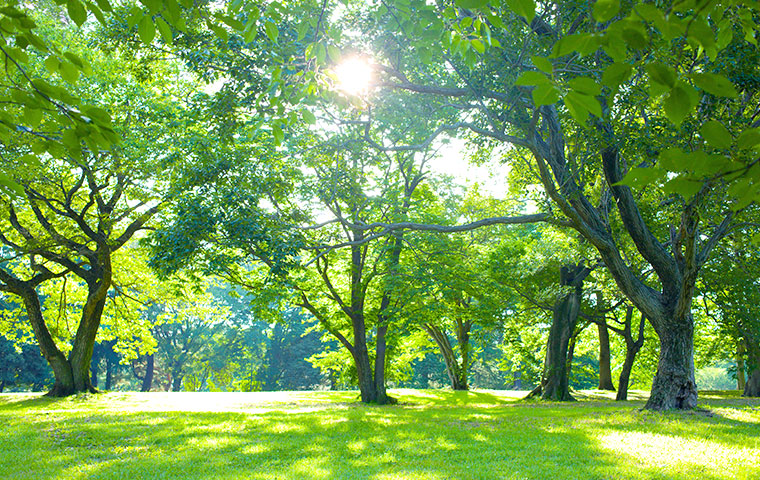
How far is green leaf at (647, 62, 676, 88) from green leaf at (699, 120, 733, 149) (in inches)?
6.3

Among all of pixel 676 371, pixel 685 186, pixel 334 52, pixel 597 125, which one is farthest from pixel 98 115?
pixel 676 371

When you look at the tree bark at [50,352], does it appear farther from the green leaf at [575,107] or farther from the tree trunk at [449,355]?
the green leaf at [575,107]

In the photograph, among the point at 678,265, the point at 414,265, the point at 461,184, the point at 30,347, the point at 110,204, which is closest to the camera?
the point at 678,265

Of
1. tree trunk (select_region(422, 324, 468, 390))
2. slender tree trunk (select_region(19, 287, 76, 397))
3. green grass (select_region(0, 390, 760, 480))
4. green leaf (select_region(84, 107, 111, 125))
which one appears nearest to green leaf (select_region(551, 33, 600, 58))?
green leaf (select_region(84, 107, 111, 125))

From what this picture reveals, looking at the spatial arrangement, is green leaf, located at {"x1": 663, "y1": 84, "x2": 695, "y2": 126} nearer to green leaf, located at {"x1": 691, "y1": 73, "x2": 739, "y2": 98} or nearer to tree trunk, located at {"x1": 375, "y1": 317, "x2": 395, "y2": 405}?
green leaf, located at {"x1": 691, "y1": 73, "x2": 739, "y2": 98}

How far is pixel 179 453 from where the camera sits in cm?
695

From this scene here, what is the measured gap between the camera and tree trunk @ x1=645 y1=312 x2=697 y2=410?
10.3m

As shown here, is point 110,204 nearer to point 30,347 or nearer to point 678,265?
point 678,265

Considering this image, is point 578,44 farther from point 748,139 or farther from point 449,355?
point 449,355

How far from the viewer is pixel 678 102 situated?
144cm

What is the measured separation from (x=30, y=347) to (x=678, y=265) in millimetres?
42980

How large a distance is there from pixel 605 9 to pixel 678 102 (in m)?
→ 0.35

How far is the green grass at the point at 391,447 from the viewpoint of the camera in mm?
5652

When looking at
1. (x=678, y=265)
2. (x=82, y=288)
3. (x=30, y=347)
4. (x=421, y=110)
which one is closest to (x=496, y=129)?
(x=421, y=110)
